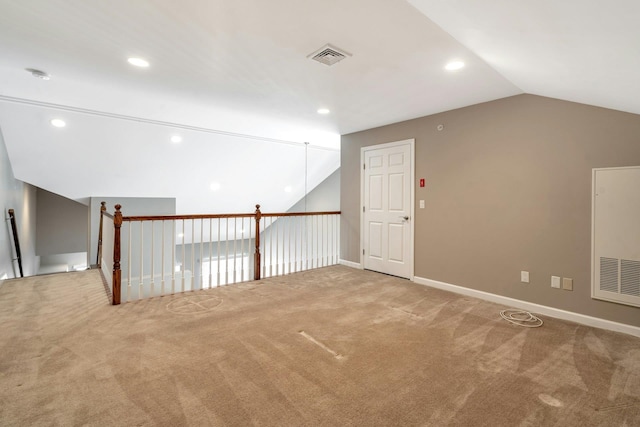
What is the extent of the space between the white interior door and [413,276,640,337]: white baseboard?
600mm

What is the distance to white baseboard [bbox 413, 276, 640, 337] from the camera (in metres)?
2.81

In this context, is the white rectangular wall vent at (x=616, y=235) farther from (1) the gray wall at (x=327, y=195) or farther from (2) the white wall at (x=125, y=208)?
(2) the white wall at (x=125, y=208)

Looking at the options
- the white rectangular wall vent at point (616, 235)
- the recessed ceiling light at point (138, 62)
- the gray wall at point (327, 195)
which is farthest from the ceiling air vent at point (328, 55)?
the gray wall at point (327, 195)

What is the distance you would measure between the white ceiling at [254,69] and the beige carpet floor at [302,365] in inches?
80.4

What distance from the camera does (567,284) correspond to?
3117 mm

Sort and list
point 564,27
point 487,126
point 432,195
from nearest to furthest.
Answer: point 564,27
point 487,126
point 432,195

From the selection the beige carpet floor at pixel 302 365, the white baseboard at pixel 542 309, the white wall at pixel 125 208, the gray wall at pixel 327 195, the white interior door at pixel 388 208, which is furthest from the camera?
the gray wall at pixel 327 195

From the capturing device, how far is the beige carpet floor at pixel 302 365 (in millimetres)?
1704

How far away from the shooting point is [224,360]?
2250 millimetres

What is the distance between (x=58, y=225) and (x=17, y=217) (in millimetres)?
2866

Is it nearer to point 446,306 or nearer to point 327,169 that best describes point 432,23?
point 446,306

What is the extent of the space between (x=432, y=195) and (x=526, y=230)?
4.02 feet

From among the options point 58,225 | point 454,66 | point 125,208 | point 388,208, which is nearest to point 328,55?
point 454,66

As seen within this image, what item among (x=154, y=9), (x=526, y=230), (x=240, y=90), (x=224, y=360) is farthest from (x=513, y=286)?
(x=154, y=9)
